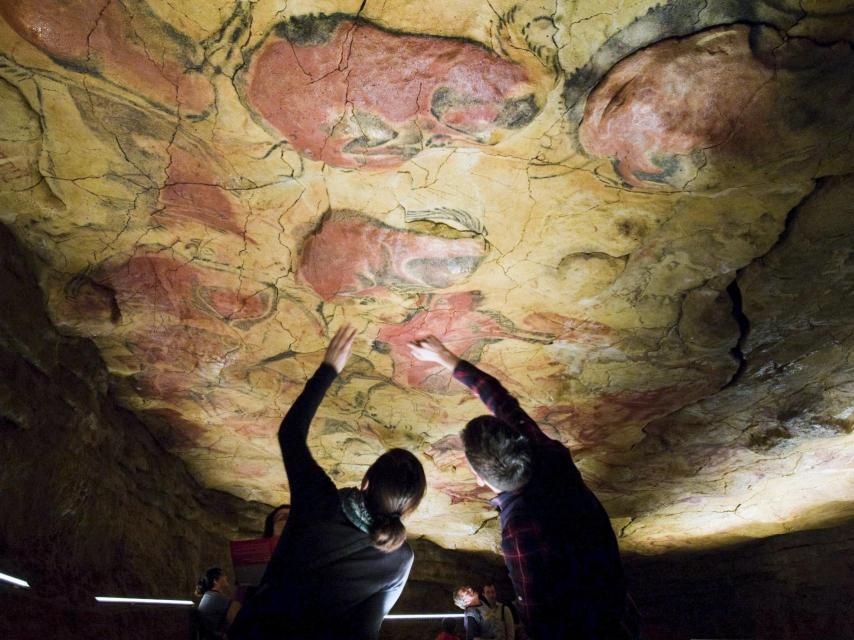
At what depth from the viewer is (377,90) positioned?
157 cm

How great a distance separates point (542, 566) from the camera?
53.6 inches

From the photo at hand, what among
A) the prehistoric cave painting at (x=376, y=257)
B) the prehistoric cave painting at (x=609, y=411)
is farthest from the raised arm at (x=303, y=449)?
the prehistoric cave painting at (x=609, y=411)

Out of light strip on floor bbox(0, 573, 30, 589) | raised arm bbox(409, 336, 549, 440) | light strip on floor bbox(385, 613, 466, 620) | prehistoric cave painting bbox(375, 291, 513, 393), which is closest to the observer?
raised arm bbox(409, 336, 549, 440)

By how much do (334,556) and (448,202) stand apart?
1.23 meters

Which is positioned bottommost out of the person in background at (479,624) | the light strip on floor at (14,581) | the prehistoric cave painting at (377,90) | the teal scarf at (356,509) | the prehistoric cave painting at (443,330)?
the person in background at (479,624)

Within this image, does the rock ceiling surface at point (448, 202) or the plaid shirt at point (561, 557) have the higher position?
the rock ceiling surface at point (448, 202)

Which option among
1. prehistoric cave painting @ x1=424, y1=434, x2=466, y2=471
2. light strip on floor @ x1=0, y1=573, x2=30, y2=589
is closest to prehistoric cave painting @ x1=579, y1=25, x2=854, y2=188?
prehistoric cave painting @ x1=424, y1=434, x2=466, y2=471

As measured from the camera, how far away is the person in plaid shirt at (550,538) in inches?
51.8

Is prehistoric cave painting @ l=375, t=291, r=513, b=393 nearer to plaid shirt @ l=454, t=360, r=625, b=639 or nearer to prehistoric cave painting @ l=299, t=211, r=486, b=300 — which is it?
prehistoric cave painting @ l=299, t=211, r=486, b=300

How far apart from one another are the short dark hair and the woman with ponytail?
21cm

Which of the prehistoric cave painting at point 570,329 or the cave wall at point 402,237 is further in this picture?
the prehistoric cave painting at point 570,329

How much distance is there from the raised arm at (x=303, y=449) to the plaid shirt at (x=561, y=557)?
→ 50cm

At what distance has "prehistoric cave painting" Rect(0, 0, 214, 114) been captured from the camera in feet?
4.62

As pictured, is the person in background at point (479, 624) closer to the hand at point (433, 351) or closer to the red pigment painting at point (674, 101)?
the hand at point (433, 351)
